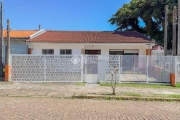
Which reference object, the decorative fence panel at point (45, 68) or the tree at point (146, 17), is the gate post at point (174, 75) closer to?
the decorative fence panel at point (45, 68)

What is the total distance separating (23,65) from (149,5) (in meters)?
19.3

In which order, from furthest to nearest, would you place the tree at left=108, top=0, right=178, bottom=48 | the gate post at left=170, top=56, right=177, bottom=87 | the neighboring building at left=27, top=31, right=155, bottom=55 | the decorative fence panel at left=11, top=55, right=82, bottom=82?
1. the tree at left=108, top=0, right=178, bottom=48
2. the neighboring building at left=27, top=31, right=155, bottom=55
3. the decorative fence panel at left=11, top=55, right=82, bottom=82
4. the gate post at left=170, top=56, right=177, bottom=87

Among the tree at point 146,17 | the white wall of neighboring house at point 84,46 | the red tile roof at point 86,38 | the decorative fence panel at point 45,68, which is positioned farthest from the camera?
the tree at point 146,17

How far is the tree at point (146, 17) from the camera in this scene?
2477cm

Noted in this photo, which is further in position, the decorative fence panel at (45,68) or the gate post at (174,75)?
the decorative fence panel at (45,68)

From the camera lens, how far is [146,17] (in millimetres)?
26531

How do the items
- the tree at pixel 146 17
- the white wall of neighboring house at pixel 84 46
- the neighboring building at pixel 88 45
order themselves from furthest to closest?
the tree at pixel 146 17, the white wall of neighboring house at pixel 84 46, the neighboring building at pixel 88 45

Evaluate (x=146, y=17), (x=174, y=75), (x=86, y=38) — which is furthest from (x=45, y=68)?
(x=146, y=17)

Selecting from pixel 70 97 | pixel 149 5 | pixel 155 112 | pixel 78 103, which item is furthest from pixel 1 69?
pixel 149 5

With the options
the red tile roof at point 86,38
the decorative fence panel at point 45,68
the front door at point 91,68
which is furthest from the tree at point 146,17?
the decorative fence panel at point 45,68

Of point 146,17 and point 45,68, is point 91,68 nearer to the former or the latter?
point 45,68

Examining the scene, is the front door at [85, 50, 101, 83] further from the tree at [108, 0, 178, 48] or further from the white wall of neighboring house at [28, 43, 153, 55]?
the tree at [108, 0, 178, 48]

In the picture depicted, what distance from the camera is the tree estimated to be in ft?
81.3

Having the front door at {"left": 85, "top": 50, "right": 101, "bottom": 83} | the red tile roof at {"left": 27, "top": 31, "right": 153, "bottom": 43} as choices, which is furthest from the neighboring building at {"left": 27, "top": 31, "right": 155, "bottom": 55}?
the front door at {"left": 85, "top": 50, "right": 101, "bottom": 83}
